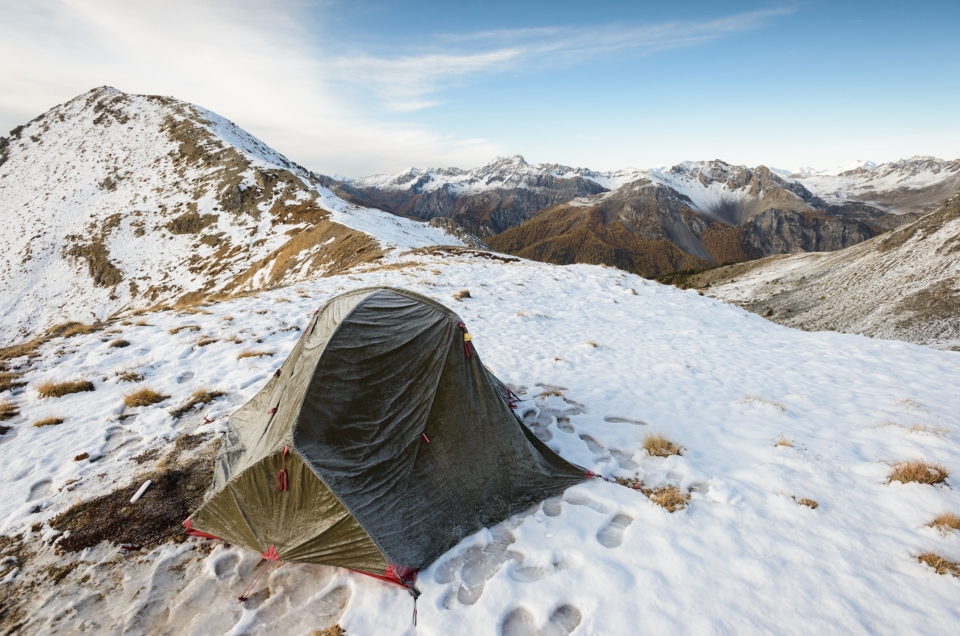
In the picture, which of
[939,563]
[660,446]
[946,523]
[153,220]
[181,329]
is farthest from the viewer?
[153,220]

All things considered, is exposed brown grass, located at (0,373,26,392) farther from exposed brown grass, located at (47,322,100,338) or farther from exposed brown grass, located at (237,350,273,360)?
exposed brown grass, located at (237,350,273,360)

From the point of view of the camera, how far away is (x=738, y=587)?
456 cm

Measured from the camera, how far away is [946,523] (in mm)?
4973

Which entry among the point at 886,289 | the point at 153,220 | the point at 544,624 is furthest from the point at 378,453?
the point at 153,220

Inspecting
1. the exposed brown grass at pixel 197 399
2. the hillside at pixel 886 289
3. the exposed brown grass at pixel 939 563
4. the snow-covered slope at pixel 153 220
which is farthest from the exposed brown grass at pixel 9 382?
the hillside at pixel 886 289

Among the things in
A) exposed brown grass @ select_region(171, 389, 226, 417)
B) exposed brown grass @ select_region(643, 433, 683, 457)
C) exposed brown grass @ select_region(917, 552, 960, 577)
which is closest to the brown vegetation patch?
exposed brown grass @ select_region(171, 389, 226, 417)

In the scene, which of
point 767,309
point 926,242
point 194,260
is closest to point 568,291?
point 767,309

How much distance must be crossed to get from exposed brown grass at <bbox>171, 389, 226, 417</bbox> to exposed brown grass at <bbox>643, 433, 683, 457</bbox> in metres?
9.52

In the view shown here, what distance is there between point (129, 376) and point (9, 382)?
9.02 feet

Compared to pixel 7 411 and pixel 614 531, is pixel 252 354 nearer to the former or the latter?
pixel 7 411

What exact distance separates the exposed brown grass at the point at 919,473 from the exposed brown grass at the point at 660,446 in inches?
116

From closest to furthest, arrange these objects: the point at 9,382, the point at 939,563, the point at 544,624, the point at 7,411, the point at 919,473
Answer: the point at 544,624
the point at 939,563
the point at 919,473
the point at 7,411
the point at 9,382

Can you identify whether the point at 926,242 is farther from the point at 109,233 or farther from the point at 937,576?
the point at 109,233

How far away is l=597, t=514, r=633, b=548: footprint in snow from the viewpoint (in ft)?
17.6
